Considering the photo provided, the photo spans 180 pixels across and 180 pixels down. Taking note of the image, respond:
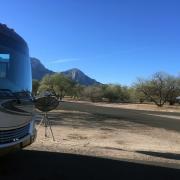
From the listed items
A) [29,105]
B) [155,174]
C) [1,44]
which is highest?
[1,44]

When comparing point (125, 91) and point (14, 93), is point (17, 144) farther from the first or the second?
point (125, 91)

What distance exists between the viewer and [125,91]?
15250cm

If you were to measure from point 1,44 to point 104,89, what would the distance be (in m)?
147

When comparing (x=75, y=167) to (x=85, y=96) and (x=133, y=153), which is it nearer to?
(x=133, y=153)

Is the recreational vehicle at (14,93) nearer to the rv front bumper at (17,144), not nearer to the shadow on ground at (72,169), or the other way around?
the rv front bumper at (17,144)

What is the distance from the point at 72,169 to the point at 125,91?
5653 inches

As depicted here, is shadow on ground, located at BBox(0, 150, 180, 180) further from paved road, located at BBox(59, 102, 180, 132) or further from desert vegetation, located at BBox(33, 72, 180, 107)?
desert vegetation, located at BBox(33, 72, 180, 107)

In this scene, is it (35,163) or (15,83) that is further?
(35,163)

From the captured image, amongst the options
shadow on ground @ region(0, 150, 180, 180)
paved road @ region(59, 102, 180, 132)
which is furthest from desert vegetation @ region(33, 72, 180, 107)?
shadow on ground @ region(0, 150, 180, 180)

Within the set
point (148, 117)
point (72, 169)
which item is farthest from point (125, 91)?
point (72, 169)

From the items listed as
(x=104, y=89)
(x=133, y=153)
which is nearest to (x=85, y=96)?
(x=104, y=89)

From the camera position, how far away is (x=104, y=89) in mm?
156000

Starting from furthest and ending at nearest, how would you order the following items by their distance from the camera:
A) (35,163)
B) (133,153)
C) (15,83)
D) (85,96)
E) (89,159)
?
1. (85,96)
2. (133,153)
3. (89,159)
4. (35,163)
5. (15,83)

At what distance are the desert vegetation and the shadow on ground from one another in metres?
81.6
